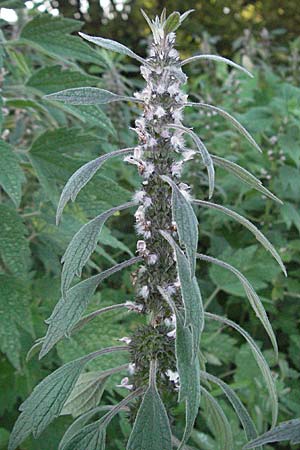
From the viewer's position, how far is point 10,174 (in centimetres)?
177

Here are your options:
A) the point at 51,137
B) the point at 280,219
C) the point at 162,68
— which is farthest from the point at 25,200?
the point at 162,68

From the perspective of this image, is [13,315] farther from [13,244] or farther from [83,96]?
[83,96]

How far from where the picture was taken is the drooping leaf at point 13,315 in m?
1.78

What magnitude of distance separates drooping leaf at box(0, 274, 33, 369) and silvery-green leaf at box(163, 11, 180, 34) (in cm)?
85

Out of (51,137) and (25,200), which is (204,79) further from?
(51,137)

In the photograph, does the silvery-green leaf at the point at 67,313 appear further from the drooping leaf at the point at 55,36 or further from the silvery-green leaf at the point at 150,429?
Answer: the drooping leaf at the point at 55,36

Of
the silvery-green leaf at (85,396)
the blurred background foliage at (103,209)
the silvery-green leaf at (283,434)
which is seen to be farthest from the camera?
the blurred background foliage at (103,209)

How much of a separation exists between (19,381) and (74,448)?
775 millimetres

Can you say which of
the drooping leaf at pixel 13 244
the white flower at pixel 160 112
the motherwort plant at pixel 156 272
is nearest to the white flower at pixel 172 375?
the motherwort plant at pixel 156 272

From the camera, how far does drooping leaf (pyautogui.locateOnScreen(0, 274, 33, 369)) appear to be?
1780 mm

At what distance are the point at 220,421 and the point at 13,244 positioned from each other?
71 cm

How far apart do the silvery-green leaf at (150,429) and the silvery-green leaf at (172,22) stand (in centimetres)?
66

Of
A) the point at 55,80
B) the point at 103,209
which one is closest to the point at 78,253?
the point at 103,209

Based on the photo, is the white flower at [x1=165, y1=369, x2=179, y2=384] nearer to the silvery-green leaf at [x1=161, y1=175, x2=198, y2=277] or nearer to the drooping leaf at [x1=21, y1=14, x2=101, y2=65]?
the silvery-green leaf at [x1=161, y1=175, x2=198, y2=277]
